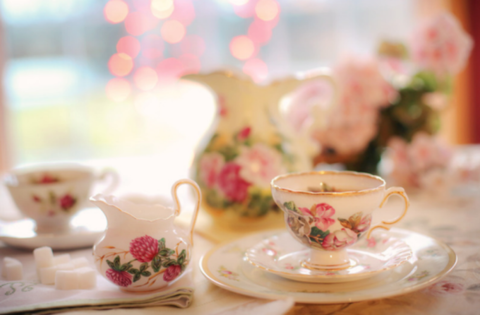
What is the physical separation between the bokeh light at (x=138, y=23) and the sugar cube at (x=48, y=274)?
9.81ft

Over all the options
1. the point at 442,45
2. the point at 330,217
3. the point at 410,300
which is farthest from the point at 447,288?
the point at 442,45

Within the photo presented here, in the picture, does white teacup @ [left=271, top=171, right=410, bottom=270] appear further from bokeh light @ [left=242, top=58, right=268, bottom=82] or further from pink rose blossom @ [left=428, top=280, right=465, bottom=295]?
bokeh light @ [left=242, top=58, right=268, bottom=82]

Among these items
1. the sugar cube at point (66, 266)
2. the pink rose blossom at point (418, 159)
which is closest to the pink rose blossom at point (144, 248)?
the sugar cube at point (66, 266)

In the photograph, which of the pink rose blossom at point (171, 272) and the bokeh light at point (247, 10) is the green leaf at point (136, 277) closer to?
the pink rose blossom at point (171, 272)

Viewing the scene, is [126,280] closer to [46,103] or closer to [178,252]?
[178,252]

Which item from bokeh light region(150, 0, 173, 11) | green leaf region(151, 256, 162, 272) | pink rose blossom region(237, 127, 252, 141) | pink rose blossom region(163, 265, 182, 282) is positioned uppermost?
bokeh light region(150, 0, 173, 11)

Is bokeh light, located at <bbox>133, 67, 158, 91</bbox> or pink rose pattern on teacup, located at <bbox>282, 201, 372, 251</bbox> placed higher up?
bokeh light, located at <bbox>133, 67, 158, 91</bbox>

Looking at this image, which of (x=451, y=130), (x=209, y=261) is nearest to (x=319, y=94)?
(x=209, y=261)

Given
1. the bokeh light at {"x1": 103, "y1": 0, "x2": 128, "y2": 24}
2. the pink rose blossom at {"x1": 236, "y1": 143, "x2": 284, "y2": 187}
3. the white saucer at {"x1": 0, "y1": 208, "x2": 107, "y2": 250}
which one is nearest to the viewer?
the white saucer at {"x1": 0, "y1": 208, "x2": 107, "y2": 250}

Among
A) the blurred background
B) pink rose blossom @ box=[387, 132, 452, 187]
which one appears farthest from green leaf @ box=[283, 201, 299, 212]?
the blurred background

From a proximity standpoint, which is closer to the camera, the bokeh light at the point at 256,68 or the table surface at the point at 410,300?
the table surface at the point at 410,300

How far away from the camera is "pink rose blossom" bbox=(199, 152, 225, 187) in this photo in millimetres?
887

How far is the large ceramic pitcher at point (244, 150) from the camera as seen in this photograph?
0.87 m

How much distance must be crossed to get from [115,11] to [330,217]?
123 inches
